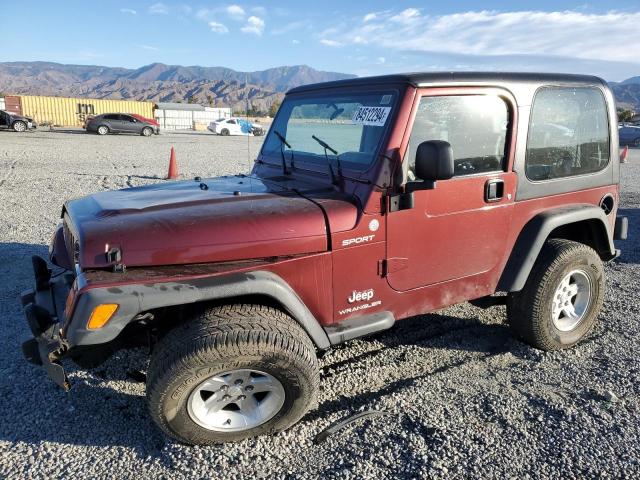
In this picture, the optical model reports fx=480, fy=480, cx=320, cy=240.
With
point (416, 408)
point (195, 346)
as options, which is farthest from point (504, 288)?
point (195, 346)

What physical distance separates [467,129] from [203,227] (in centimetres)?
182

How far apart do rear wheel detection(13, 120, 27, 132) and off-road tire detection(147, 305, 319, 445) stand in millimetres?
31127

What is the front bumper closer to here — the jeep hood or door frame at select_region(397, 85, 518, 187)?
the jeep hood

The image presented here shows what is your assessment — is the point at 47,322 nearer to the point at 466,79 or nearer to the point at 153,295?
the point at 153,295

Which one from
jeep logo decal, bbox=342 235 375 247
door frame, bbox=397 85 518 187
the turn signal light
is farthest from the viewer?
door frame, bbox=397 85 518 187

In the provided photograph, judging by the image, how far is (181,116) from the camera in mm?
44312

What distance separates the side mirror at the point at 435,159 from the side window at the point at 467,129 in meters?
0.21

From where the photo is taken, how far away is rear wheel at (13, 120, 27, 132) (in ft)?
91.2

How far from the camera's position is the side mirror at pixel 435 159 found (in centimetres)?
264

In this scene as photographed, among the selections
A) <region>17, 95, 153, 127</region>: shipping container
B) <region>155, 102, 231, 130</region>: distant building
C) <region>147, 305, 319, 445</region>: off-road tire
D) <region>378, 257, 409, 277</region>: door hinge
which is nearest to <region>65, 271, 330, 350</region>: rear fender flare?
<region>147, 305, 319, 445</region>: off-road tire

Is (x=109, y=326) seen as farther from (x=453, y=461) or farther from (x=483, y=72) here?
(x=483, y=72)

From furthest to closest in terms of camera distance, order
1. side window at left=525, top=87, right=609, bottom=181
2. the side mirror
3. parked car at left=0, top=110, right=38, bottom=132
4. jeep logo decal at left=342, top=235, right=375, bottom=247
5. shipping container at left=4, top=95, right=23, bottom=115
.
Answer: shipping container at left=4, top=95, right=23, bottom=115, parked car at left=0, top=110, right=38, bottom=132, side window at left=525, top=87, right=609, bottom=181, jeep logo decal at left=342, top=235, right=375, bottom=247, the side mirror

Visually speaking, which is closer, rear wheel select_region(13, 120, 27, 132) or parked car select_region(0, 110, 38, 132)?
parked car select_region(0, 110, 38, 132)

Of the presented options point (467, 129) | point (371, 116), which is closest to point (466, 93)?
point (467, 129)
